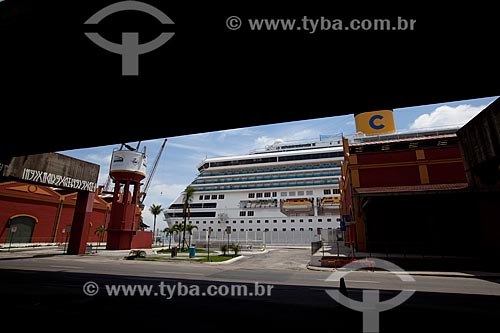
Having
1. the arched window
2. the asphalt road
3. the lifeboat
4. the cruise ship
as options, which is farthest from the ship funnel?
the arched window

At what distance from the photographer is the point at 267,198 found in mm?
46125

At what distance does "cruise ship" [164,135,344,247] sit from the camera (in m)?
39.3

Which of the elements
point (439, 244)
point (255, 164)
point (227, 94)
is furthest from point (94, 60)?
point (255, 164)

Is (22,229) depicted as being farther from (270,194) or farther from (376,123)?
(376,123)

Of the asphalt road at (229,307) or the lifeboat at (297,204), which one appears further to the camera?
the lifeboat at (297,204)

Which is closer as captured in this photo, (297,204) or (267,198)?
(297,204)

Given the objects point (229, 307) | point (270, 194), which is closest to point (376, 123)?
point (270, 194)

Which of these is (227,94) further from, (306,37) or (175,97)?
(306,37)

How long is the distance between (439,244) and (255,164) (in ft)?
119

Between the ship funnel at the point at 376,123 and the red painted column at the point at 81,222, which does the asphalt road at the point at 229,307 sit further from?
the ship funnel at the point at 376,123

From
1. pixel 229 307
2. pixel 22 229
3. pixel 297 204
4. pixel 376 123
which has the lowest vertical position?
pixel 229 307

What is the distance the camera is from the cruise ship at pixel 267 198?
39.3 meters

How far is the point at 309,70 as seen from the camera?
5395 mm

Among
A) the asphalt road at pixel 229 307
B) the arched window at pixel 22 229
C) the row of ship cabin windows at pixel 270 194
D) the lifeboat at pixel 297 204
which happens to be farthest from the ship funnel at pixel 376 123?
the arched window at pixel 22 229
